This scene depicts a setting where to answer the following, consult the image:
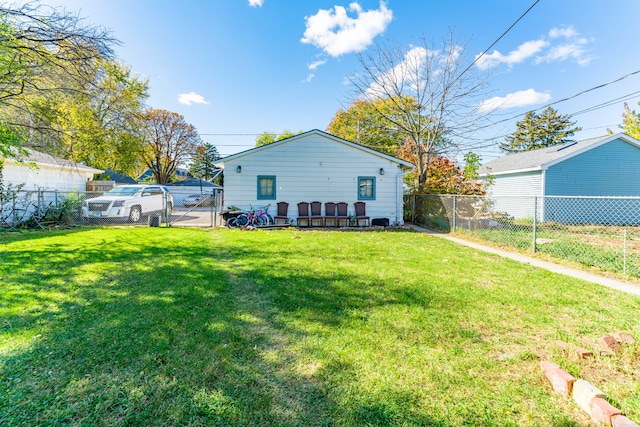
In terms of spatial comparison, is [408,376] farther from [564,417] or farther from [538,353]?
[538,353]

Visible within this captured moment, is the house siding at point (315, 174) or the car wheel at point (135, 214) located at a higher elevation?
the house siding at point (315, 174)

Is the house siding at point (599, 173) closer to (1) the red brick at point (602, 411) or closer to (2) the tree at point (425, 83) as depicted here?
(2) the tree at point (425, 83)

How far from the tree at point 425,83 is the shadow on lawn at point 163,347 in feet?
36.7

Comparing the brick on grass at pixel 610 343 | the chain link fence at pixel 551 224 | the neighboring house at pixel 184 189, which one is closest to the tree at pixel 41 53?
the brick on grass at pixel 610 343

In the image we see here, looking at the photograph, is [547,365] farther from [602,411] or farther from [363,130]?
[363,130]

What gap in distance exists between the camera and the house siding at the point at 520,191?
14.0 metres

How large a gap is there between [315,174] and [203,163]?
37473mm

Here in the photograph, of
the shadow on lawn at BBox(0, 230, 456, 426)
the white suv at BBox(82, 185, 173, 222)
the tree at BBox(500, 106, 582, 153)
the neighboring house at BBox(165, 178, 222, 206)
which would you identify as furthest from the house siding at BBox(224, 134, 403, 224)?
the tree at BBox(500, 106, 582, 153)

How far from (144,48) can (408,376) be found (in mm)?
11311

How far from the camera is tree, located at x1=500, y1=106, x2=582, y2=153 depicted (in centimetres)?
3581

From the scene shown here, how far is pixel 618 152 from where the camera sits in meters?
13.8

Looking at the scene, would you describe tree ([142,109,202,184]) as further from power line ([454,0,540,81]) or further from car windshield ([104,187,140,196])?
power line ([454,0,540,81])

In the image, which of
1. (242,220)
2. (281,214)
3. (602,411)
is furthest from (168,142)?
(602,411)

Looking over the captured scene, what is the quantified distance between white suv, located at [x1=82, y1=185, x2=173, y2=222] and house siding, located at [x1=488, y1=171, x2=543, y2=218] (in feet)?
52.3
